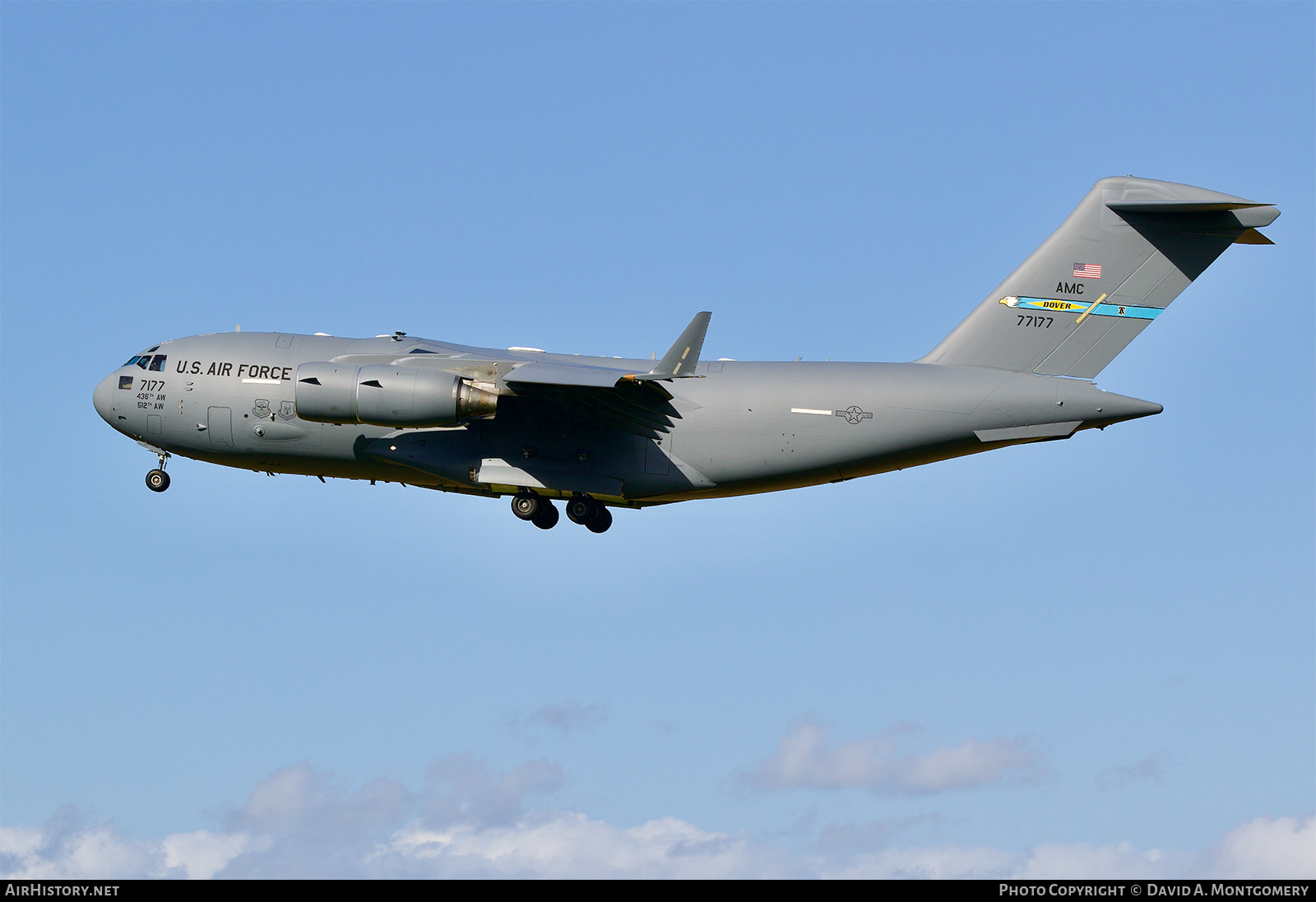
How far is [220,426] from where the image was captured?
18266mm

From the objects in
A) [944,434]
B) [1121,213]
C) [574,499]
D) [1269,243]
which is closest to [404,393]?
[574,499]

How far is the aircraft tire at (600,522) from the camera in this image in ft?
60.4

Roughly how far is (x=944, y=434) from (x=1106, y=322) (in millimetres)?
2426

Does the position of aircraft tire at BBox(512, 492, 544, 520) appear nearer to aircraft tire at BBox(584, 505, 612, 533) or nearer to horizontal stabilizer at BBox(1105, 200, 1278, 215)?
aircraft tire at BBox(584, 505, 612, 533)

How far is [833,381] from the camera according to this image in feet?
56.3

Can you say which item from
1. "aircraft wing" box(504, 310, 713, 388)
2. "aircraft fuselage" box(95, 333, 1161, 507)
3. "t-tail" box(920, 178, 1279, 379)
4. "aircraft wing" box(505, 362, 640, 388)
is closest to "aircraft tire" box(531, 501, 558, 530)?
"aircraft fuselage" box(95, 333, 1161, 507)

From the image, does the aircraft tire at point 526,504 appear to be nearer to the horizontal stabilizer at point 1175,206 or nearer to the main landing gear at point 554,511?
the main landing gear at point 554,511

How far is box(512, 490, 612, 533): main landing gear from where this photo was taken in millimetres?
18062

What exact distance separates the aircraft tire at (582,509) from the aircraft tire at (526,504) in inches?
15.7

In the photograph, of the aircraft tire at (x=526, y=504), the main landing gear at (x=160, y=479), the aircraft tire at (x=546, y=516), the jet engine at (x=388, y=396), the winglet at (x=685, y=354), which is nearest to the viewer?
the winglet at (x=685, y=354)

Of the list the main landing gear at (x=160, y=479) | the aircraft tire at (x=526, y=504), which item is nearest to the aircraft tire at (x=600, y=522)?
the aircraft tire at (x=526, y=504)
